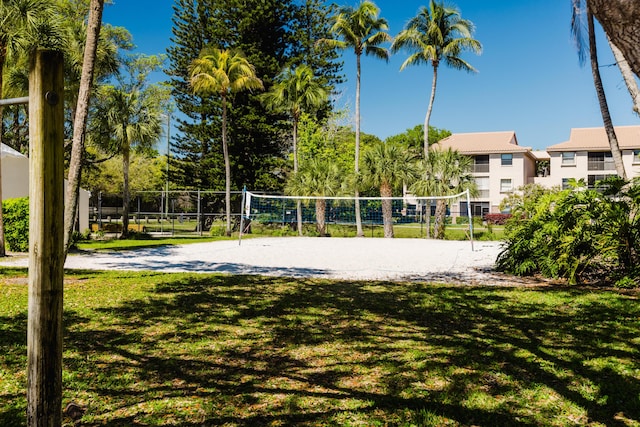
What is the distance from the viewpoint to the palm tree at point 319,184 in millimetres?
23531

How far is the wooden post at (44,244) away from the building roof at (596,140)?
43.2 m

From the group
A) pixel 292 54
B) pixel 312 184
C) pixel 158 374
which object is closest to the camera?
pixel 158 374

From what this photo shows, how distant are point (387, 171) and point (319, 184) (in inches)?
137

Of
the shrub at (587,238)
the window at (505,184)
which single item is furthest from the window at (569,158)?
the shrub at (587,238)

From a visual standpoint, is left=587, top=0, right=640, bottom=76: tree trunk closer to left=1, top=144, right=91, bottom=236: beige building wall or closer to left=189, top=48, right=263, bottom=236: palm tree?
left=1, top=144, right=91, bottom=236: beige building wall

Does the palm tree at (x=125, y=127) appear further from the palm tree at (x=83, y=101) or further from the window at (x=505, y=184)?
the window at (x=505, y=184)

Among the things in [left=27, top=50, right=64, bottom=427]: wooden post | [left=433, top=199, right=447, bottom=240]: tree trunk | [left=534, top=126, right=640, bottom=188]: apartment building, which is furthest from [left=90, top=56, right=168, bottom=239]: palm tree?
[left=534, top=126, right=640, bottom=188]: apartment building

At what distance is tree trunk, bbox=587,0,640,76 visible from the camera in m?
1.64

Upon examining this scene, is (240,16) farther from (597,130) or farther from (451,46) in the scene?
(597,130)

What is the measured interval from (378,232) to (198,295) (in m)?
18.8

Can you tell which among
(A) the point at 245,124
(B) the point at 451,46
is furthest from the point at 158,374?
(A) the point at 245,124

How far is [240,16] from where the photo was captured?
28.5m

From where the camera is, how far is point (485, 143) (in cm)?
4269

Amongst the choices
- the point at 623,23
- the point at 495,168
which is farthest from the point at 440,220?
the point at 495,168
